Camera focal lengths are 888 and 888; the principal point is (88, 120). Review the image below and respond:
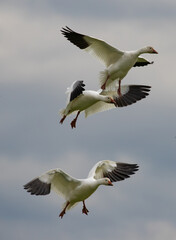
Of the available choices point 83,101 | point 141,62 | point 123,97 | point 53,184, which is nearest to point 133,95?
point 123,97

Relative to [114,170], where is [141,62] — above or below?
above

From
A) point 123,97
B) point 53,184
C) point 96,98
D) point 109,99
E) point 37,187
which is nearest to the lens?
point 37,187

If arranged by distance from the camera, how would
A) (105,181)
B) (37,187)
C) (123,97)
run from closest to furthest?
(37,187) → (105,181) → (123,97)

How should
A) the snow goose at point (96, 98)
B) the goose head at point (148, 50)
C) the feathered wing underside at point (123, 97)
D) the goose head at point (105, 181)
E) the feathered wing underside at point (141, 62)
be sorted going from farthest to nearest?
the feathered wing underside at point (141, 62), the feathered wing underside at point (123, 97), the goose head at point (148, 50), the goose head at point (105, 181), the snow goose at point (96, 98)

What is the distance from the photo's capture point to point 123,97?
24.1 meters

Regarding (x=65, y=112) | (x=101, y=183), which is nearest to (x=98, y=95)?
(x=65, y=112)

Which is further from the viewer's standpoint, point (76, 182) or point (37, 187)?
point (76, 182)

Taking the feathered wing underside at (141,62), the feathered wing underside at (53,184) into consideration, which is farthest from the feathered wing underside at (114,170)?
the feathered wing underside at (141,62)

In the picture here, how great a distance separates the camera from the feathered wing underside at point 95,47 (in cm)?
2259

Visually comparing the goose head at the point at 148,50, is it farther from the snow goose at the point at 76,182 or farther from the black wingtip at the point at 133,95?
the snow goose at the point at 76,182

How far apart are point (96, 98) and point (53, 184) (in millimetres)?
2667

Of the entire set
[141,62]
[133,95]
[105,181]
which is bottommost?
[105,181]

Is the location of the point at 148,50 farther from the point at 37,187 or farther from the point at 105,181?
the point at 37,187

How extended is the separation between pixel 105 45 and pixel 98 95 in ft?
4.30
